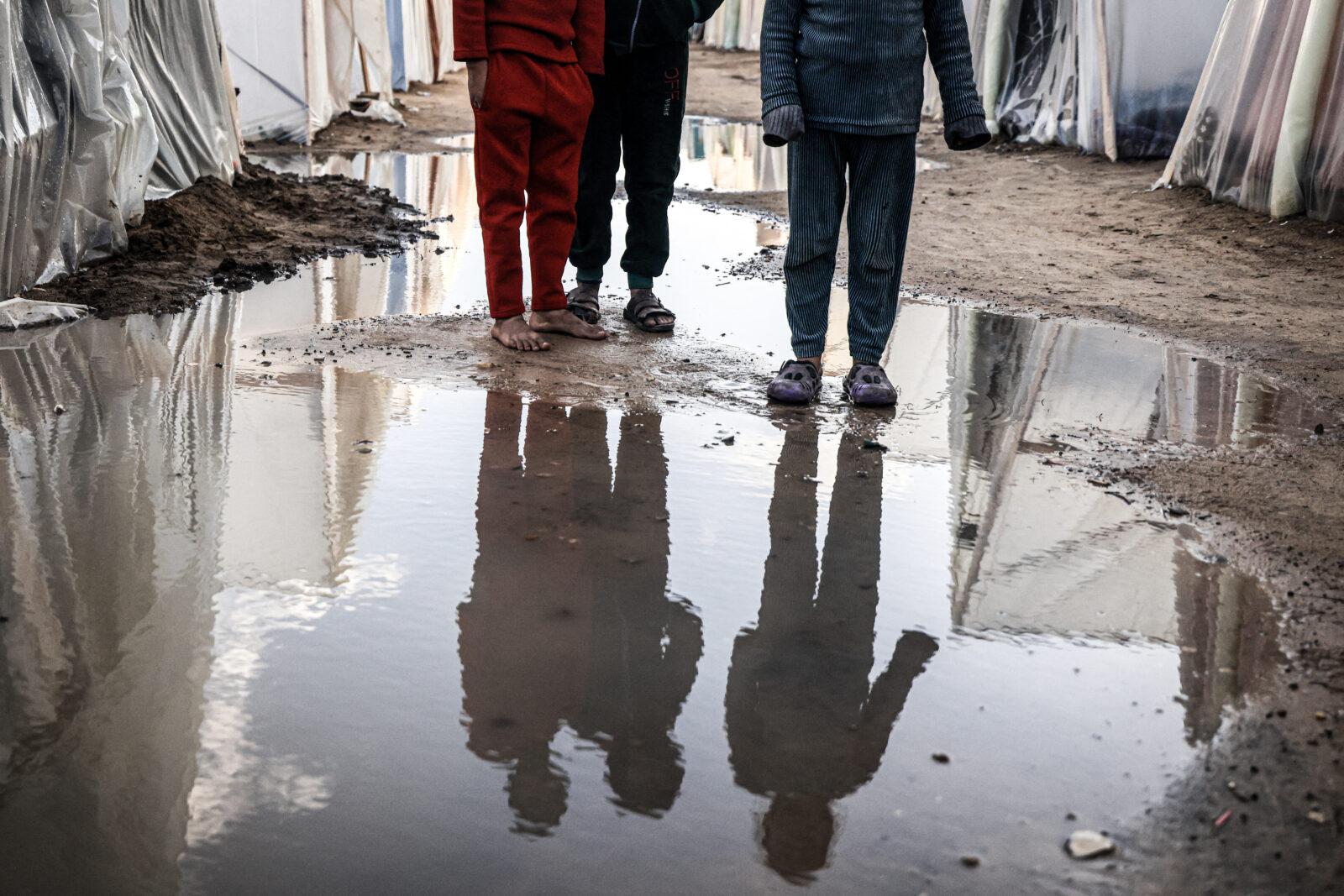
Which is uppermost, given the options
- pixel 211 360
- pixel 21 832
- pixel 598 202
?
pixel 598 202

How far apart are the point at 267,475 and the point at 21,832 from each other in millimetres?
1195

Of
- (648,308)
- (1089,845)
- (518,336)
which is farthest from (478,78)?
(1089,845)

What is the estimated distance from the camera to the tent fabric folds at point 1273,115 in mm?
5543

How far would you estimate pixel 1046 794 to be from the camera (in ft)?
5.01

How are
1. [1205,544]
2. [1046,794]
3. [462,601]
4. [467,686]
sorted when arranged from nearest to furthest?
[1046,794] → [467,686] → [462,601] → [1205,544]

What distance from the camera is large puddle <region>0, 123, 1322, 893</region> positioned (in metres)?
1.42

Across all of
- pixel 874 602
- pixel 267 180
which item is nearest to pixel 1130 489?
pixel 874 602

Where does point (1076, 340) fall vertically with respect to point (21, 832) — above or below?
above

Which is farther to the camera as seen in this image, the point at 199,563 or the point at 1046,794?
the point at 199,563

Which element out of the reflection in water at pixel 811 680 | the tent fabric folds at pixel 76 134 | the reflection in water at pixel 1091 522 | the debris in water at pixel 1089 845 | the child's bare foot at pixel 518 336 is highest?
the tent fabric folds at pixel 76 134

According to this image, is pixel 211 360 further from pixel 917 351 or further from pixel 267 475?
pixel 917 351

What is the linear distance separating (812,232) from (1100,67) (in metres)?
6.29

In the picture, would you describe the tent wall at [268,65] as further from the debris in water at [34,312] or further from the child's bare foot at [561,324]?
the child's bare foot at [561,324]

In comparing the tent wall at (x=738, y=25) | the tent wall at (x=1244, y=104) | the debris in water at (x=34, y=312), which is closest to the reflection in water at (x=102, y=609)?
the debris in water at (x=34, y=312)
